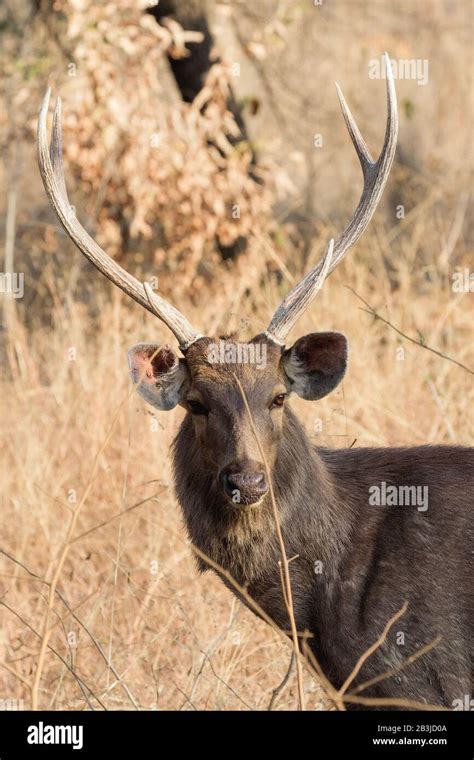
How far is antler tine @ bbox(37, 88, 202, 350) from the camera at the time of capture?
4.69 m

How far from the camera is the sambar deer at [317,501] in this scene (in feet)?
14.4

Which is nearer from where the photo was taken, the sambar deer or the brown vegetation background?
the sambar deer

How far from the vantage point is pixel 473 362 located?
796 centimetres

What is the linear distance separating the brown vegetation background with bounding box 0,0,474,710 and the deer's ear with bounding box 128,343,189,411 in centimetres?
30

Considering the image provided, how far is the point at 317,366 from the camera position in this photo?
188 inches

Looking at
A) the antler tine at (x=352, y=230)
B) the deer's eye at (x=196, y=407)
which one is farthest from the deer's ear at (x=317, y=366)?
the deer's eye at (x=196, y=407)

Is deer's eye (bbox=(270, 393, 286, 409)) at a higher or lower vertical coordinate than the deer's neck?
higher

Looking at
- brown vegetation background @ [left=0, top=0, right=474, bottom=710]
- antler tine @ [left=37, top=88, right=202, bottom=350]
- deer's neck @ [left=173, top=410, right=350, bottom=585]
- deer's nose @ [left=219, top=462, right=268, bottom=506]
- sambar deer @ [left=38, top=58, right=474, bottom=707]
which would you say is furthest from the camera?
brown vegetation background @ [left=0, top=0, right=474, bottom=710]

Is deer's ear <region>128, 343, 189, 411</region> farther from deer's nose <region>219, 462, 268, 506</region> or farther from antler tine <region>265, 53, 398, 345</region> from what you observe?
deer's nose <region>219, 462, 268, 506</region>

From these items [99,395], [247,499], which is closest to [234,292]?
[99,395]

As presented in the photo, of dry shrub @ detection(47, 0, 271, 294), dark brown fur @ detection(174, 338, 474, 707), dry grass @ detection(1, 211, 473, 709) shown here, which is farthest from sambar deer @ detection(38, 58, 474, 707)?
dry shrub @ detection(47, 0, 271, 294)

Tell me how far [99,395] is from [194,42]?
375 cm

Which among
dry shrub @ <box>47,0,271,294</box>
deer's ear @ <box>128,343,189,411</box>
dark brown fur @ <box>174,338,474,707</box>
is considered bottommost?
dark brown fur @ <box>174,338,474,707</box>

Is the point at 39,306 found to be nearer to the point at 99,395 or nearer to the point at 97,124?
the point at 97,124
